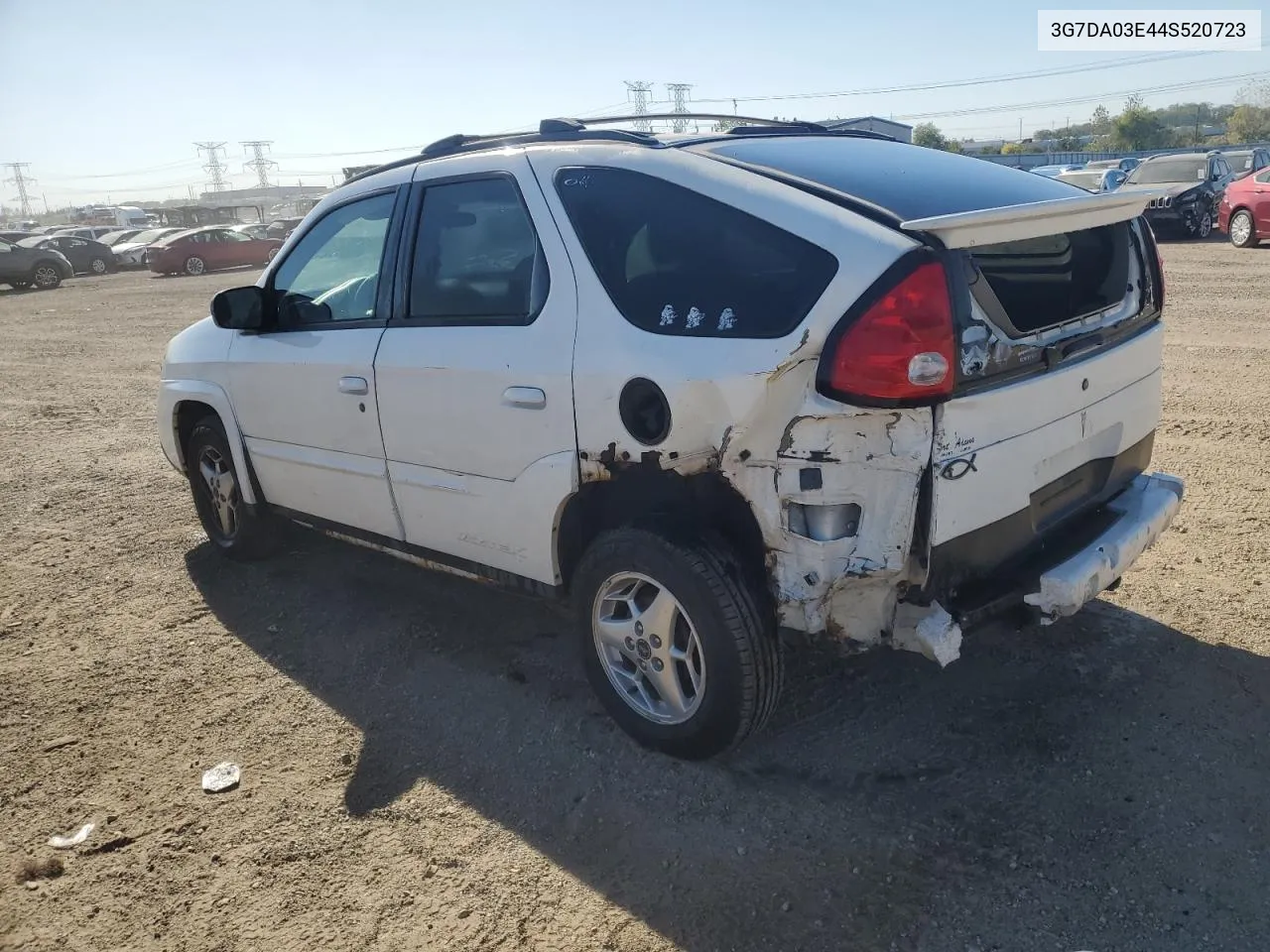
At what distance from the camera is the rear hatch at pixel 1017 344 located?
2.55 meters

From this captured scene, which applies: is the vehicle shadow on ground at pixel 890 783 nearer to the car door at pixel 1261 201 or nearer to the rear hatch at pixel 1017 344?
the rear hatch at pixel 1017 344

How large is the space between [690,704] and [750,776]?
0.30 metres

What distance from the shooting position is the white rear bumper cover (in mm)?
2740

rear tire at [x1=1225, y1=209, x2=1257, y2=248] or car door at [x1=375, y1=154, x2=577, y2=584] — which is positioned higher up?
car door at [x1=375, y1=154, x2=577, y2=584]

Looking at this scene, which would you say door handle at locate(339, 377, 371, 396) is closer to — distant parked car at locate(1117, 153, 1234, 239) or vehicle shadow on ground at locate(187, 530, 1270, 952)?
vehicle shadow on ground at locate(187, 530, 1270, 952)

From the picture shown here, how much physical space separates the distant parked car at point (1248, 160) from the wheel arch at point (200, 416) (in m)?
21.8

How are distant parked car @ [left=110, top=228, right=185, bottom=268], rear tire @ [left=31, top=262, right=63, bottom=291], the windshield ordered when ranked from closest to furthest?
the windshield
rear tire @ [left=31, top=262, right=63, bottom=291]
distant parked car @ [left=110, top=228, right=185, bottom=268]

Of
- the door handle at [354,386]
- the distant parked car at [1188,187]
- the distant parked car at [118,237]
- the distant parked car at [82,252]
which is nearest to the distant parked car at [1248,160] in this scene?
the distant parked car at [1188,187]

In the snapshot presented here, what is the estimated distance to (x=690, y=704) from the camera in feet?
10.1

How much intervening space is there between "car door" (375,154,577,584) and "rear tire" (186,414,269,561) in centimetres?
149

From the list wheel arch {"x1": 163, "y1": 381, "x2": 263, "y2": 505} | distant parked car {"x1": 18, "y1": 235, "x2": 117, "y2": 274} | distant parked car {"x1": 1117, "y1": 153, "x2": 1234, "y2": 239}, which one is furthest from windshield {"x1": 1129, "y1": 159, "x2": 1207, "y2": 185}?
distant parked car {"x1": 18, "y1": 235, "x2": 117, "y2": 274}

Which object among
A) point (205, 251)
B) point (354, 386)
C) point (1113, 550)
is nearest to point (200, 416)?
point (354, 386)

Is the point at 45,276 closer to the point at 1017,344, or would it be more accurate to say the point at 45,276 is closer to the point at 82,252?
the point at 82,252

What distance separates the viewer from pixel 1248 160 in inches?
946
